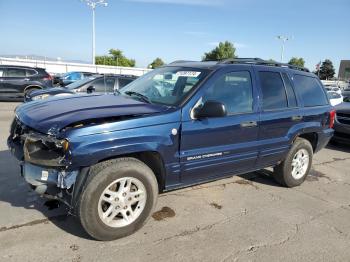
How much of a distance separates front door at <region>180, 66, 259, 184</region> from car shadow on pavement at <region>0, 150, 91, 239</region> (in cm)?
135

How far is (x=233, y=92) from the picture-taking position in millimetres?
4555

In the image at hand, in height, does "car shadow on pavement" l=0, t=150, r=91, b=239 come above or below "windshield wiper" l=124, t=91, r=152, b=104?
below

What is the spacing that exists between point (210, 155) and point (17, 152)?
2.14 metres

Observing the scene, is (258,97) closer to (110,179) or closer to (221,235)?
(221,235)

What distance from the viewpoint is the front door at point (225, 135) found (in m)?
4.10

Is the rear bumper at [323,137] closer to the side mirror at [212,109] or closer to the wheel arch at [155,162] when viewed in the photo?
the side mirror at [212,109]

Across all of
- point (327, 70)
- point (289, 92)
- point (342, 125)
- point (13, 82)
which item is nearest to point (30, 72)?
point (13, 82)

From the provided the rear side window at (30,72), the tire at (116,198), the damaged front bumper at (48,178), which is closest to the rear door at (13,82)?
the rear side window at (30,72)

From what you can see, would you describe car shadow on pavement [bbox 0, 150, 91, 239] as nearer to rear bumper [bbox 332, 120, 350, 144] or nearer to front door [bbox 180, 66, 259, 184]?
front door [bbox 180, 66, 259, 184]

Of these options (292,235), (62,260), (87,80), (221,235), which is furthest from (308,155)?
(87,80)

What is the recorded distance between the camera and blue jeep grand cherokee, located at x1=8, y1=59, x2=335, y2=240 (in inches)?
134

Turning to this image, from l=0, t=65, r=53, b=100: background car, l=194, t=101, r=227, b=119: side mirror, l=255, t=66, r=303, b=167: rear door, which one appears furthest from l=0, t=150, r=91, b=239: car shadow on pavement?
l=0, t=65, r=53, b=100: background car

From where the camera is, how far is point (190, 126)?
13.2 feet

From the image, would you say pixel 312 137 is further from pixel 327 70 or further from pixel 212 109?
pixel 327 70
